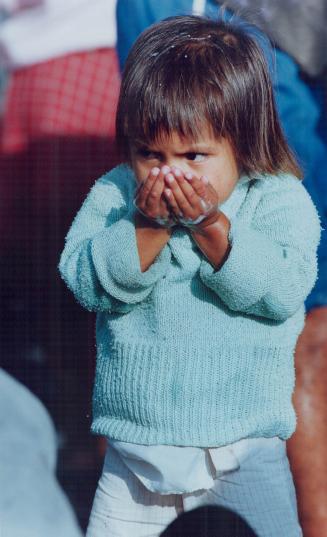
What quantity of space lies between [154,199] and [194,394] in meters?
0.28

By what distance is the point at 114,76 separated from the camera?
2.31 m

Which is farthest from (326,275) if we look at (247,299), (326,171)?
(247,299)

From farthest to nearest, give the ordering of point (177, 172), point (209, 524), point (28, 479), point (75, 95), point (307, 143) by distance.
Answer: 1. point (75, 95)
2. point (307, 143)
3. point (209, 524)
4. point (177, 172)
5. point (28, 479)

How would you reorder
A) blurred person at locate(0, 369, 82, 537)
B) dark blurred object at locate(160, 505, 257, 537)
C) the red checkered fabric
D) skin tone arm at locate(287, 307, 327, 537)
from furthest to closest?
the red checkered fabric, skin tone arm at locate(287, 307, 327, 537), dark blurred object at locate(160, 505, 257, 537), blurred person at locate(0, 369, 82, 537)

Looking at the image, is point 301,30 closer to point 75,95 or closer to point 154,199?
point 75,95

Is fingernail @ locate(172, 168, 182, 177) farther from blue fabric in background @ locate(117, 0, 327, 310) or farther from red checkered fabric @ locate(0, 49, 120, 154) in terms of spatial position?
red checkered fabric @ locate(0, 49, 120, 154)

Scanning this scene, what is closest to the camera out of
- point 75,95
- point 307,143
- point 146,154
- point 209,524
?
point 146,154

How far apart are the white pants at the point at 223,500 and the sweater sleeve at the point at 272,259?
215mm

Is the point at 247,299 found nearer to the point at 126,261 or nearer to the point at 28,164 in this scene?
the point at 126,261

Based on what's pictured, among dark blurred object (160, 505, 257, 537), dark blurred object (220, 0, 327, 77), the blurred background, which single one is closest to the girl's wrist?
dark blurred object (160, 505, 257, 537)

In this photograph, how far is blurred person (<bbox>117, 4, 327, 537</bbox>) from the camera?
1.86 metres

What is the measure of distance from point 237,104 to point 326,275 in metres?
0.61

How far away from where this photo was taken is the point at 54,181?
235cm

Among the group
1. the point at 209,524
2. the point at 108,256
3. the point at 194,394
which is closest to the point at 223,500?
the point at 194,394
